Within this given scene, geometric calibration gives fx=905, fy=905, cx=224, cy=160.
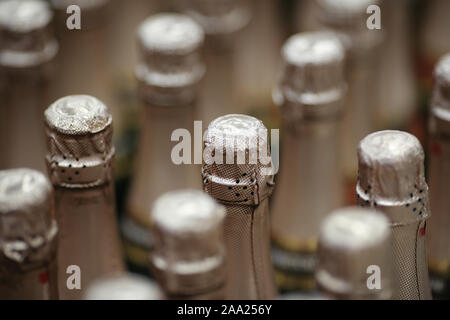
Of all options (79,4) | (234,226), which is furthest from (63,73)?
(234,226)

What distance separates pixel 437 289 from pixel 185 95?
14.9 inches

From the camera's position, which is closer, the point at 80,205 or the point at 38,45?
the point at 80,205

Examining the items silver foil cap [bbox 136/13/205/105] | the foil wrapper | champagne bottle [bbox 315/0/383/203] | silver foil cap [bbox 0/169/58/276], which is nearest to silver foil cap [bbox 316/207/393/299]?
silver foil cap [bbox 0/169/58/276]

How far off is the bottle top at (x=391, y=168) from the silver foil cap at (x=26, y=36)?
467mm

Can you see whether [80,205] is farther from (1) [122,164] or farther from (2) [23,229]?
(1) [122,164]

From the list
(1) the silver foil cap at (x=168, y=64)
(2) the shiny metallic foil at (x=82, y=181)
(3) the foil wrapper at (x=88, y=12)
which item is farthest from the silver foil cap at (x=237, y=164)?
(3) the foil wrapper at (x=88, y=12)

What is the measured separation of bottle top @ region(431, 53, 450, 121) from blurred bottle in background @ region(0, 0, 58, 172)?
458mm

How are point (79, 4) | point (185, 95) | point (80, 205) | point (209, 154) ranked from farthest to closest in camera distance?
point (79, 4), point (185, 95), point (80, 205), point (209, 154)

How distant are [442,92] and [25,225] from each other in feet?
1.51

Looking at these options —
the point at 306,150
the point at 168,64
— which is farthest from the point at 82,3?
the point at 306,150

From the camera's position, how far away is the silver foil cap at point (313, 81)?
979 millimetres

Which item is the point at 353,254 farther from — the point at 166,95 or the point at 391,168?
the point at 166,95

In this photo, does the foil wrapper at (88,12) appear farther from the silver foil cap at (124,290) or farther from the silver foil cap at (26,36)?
the silver foil cap at (124,290)

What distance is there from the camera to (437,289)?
3.54 ft
